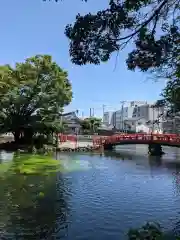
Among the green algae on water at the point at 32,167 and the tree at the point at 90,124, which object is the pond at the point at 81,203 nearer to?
the green algae on water at the point at 32,167

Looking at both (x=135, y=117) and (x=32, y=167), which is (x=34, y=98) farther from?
(x=135, y=117)

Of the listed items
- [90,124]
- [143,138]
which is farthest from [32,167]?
[90,124]

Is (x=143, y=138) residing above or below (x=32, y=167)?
above

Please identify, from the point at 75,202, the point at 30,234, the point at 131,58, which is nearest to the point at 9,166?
the point at 75,202

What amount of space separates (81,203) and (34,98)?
33.3 metres

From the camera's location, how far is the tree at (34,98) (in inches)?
1945

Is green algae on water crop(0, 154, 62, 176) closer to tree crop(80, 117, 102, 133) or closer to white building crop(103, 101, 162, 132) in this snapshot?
tree crop(80, 117, 102, 133)

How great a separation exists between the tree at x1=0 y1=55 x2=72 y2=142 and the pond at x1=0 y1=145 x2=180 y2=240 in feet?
67.2

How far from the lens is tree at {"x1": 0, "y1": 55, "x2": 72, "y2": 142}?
1945 inches

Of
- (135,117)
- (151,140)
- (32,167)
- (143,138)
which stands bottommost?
(32,167)

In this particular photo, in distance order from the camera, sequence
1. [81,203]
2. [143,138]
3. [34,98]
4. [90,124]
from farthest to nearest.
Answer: [90,124] < [143,138] < [34,98] < [81,203]

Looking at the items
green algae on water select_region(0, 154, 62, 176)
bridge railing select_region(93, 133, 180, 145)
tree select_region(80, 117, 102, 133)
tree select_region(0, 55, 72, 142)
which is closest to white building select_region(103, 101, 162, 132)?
tree select_region(80, 117, 102, 133)

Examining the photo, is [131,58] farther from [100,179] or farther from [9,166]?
[9,166]

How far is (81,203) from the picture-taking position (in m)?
18.6
